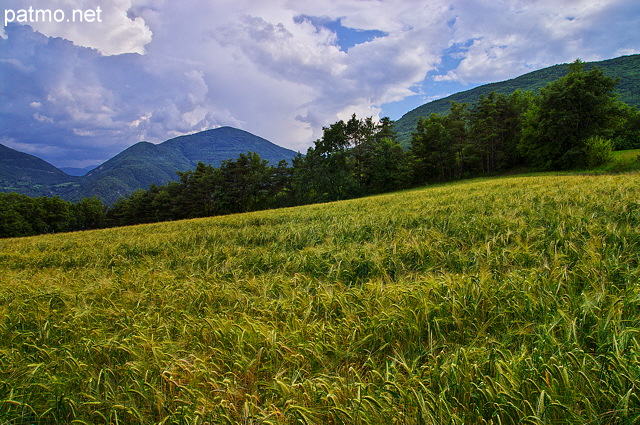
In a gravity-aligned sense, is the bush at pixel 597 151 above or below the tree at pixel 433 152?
below

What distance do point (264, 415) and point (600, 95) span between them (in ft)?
170

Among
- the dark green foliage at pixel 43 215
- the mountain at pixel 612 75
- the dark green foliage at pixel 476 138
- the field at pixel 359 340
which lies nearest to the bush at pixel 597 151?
the mountain at pixel 612 75

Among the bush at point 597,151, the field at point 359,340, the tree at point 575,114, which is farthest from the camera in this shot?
Answer: the tree at point 575,114

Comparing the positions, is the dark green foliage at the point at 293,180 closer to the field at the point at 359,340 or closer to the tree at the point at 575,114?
the tree at the point at 575,114

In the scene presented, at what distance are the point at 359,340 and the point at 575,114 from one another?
163 feet

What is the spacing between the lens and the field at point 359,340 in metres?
1.46

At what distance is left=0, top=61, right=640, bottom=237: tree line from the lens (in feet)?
116

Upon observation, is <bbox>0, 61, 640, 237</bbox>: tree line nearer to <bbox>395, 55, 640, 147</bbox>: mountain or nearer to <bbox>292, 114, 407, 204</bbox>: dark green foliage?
<bbox>292, 114, 407, 204</bbox>: dark green foliage

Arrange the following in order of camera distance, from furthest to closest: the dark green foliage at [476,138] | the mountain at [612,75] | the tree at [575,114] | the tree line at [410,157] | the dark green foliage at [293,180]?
the mountain at [612,75] < the dark green foliage at [293,180] < the dark green foliage at [476,138] < the tree line at [410,157] < the tree at [575,114]

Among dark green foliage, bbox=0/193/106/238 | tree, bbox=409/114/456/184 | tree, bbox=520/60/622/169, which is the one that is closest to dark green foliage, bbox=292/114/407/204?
tree, bbox=409/114/456/184

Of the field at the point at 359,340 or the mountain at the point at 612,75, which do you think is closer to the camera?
the field at the point at 359,340

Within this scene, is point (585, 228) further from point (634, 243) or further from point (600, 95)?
point (600, 95)

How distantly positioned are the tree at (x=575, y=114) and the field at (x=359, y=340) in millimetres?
43449

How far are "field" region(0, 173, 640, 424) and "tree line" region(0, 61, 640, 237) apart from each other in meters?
42.3
